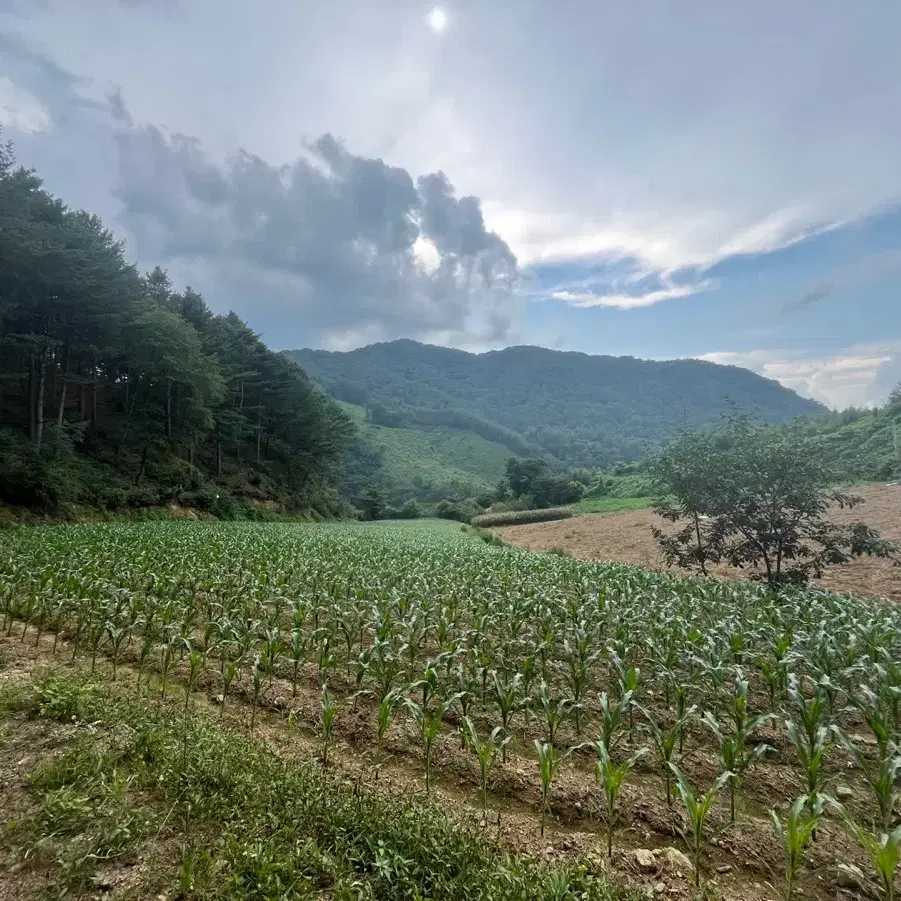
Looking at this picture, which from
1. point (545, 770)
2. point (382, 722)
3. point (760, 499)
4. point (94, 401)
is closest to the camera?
point (545, 770)

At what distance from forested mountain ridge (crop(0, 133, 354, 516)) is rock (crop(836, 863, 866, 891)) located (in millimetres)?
24324

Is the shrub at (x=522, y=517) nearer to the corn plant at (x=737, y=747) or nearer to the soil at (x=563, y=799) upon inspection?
the soil at (x=563, y=799)

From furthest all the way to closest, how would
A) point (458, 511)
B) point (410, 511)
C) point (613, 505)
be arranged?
point (410, 511)
point (458, 511)
point (613, 505)

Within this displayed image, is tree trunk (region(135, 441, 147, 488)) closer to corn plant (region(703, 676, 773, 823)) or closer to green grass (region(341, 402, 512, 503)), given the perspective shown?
corn plant (region(703, 676, 773, 823))

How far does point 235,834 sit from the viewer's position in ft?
8.86

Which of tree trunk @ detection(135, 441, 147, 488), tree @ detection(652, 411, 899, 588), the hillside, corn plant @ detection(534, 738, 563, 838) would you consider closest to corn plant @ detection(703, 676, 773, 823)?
corn plant @ detection(534, 738, 563, 838)

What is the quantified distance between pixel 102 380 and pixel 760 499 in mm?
37591

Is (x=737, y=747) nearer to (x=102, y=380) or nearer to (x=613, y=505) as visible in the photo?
(x=102, y=380)

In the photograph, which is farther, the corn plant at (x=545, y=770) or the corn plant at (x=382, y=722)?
the corn plant at (x=382, y=722)

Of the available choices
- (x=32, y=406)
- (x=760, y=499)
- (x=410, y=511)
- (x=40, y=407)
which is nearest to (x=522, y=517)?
(x=410, y=511)

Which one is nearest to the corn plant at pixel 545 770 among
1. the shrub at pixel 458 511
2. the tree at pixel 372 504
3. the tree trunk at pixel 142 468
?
the tree trunk at pixel 142 468

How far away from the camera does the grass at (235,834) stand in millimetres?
2387

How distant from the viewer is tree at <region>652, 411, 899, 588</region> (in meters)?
10.2

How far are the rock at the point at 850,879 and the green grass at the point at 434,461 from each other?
270 ft
